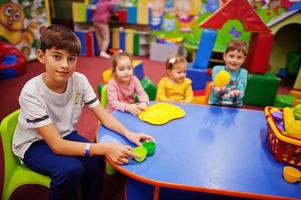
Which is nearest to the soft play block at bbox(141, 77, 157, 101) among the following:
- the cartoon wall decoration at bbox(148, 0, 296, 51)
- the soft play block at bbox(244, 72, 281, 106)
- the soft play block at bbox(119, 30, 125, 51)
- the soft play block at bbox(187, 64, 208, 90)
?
the soft play block at bbox(187, 64, 208, 90)

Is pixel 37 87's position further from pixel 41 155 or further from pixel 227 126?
pixel 227 126

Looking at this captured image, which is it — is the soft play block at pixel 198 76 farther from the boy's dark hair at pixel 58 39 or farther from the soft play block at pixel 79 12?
the soft play block at pixel 79 12

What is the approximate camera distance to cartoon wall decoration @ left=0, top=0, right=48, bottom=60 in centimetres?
321

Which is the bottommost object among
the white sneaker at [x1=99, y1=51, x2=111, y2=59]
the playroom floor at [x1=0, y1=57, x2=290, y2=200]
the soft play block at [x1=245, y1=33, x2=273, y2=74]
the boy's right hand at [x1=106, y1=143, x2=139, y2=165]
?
the playroom floor at [x1=0, y1=57, x2=290, y2=200]

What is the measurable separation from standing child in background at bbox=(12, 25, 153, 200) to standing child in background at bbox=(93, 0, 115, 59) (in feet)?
11.0

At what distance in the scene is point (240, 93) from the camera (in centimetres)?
170

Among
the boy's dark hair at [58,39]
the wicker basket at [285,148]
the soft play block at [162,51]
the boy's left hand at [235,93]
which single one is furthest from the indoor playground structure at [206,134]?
the soft play block at [162,51]

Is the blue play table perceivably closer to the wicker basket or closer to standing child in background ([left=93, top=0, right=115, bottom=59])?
the wicker basket

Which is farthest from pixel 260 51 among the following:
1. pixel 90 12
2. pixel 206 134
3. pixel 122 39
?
pixel 90 12

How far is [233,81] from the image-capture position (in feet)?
5.72

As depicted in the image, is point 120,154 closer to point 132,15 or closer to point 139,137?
point 139,137

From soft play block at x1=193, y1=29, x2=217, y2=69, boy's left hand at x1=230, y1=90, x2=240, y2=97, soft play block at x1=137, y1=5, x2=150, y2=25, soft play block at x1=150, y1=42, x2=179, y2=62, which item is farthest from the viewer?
soft play block at x1=137, y1=5, x2=150, y2=25

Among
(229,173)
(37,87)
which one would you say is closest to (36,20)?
(37,87)

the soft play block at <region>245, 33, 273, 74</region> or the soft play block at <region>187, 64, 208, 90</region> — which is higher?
the soft play block at <region>245, 33, 273, 74</region>
